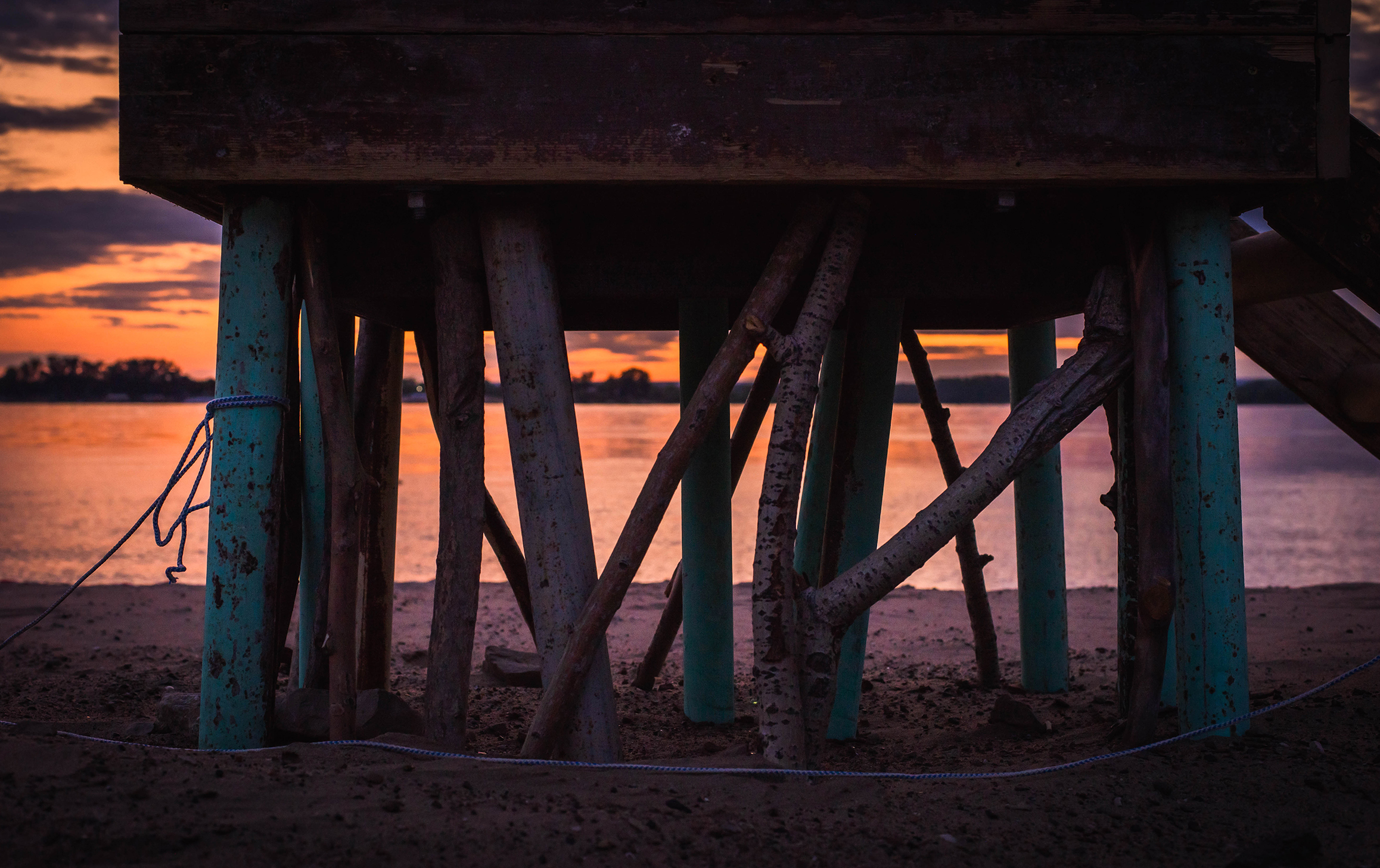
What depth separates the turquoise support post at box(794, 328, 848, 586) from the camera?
16.3 feet

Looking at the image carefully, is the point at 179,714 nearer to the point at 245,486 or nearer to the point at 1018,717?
the point at 245,486

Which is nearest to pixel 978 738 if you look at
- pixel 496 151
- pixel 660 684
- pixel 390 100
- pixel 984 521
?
pixel 660 684

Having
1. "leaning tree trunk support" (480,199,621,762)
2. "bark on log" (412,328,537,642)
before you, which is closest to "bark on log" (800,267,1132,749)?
"leaning tree trunk support" (480,199,621,762)

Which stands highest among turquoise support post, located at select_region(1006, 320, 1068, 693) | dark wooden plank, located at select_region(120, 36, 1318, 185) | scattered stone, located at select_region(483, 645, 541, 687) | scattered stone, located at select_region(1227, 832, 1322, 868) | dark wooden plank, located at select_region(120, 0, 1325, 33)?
dark wooden plank, located at select_region(120, 0, 1325, 33)

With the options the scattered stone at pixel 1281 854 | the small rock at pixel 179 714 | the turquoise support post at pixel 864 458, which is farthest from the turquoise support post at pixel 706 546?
the scattered stone at pixel 1281 854

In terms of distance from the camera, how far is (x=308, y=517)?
12.7 ft

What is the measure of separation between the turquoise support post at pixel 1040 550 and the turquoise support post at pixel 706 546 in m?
1.73

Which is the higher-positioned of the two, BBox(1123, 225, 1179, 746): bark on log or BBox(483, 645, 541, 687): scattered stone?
BBox(1123, 225, 1179, 746): bark on log

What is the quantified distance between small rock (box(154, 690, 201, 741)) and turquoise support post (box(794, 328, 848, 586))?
2.77 metres

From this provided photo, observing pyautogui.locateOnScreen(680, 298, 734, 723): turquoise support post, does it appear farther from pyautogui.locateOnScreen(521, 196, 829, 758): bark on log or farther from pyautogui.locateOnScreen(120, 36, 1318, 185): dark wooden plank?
pyautogui.locateOnScreen(120, 36, 1318, 185): dark wooden plank

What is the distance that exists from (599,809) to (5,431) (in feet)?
163

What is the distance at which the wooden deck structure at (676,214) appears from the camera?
130 inches

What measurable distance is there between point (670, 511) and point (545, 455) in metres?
15.0

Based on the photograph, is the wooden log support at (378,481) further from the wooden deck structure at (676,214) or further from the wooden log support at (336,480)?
the wooden log support at (336,480)
